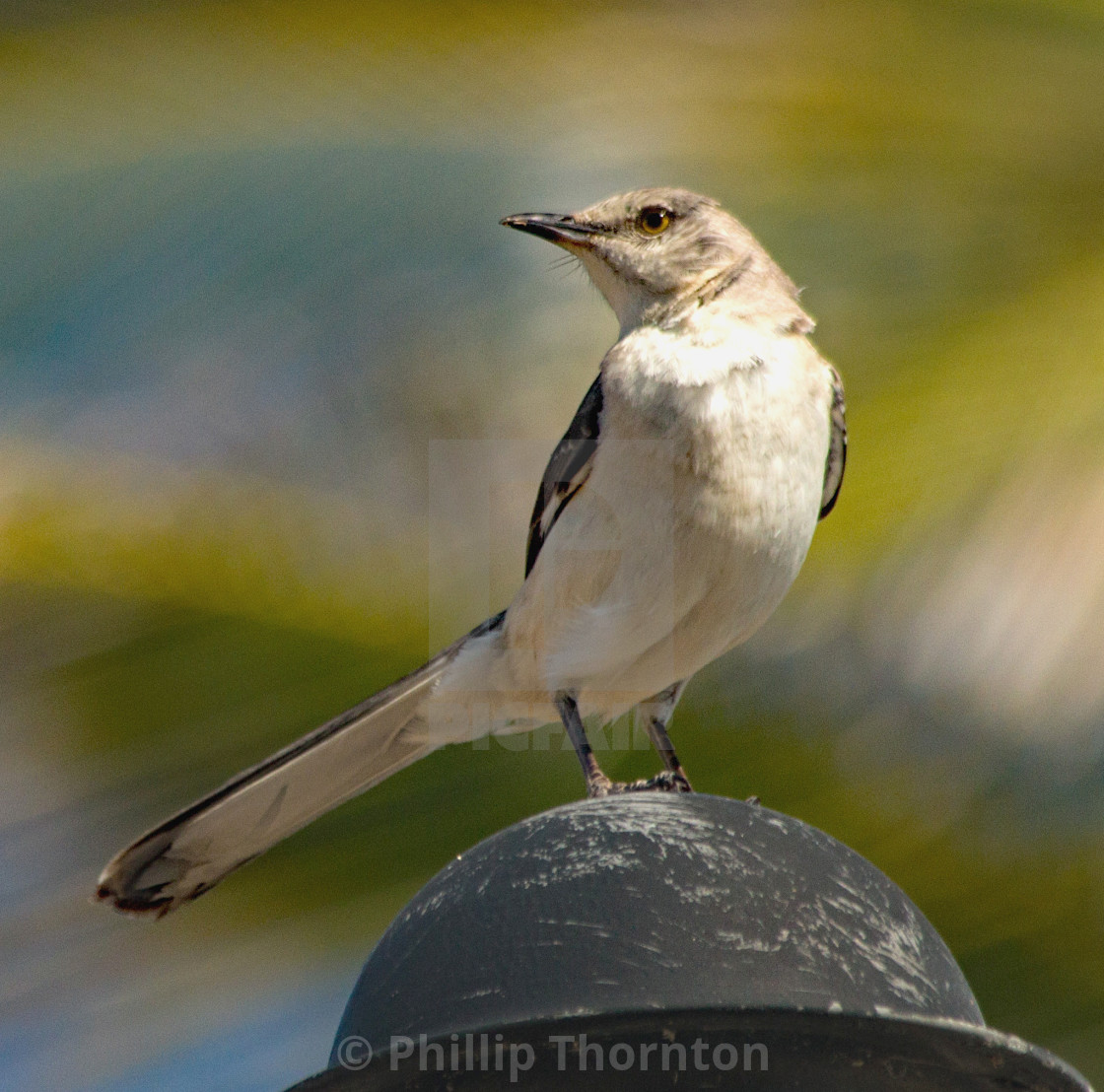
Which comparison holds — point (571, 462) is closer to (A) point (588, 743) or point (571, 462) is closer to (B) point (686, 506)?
(B) point (686, 506)

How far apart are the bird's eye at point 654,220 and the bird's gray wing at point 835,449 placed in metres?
0.70

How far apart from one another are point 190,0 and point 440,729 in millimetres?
2368

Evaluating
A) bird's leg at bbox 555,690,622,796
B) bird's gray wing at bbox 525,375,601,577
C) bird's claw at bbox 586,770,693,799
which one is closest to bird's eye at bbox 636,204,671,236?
bird's gray wing at bbox 525,375,601,577

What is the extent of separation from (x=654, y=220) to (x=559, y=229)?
0.29 m

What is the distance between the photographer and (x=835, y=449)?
3951 mm

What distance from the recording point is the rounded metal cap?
1774mm

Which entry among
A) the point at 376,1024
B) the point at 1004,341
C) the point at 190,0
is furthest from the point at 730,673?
the point at 190,0

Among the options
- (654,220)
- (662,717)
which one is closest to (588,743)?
(662,717)

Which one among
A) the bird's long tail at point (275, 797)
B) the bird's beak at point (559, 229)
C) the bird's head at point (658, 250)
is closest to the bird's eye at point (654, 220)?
the bird's head at point (658, 250)

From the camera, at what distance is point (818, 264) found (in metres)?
4.48

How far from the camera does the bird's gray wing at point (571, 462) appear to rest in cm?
375

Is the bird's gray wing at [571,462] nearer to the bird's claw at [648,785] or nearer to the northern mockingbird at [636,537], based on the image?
the northern mockingbird at [636,537]

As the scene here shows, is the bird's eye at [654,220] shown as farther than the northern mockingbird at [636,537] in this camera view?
Yes

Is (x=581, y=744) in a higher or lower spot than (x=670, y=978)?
lower
